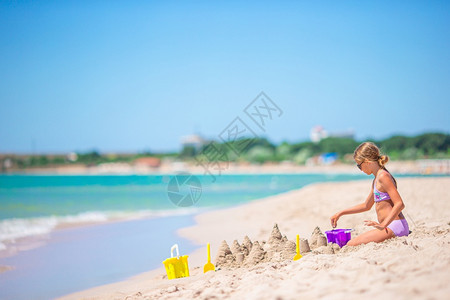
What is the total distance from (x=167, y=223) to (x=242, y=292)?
844 cm

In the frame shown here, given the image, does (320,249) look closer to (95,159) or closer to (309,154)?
(309,154)

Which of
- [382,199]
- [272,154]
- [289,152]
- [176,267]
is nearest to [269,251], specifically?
[176,267]

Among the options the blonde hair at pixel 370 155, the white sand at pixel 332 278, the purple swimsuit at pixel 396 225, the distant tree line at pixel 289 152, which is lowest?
the white sand at pixel 332 278

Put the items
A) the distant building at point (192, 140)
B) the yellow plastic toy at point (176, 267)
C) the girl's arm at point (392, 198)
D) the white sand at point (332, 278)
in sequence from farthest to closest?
the distant building at point (192, 140) → the yellow plastic toy at point (176, 267) → the girl's arm at point (392, 198) → the white sand at point (332, 278)

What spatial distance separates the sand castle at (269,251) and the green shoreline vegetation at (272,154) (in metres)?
53.5

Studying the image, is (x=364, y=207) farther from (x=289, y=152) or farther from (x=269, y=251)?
(x=289, y=152)

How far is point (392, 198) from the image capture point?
4.18 meters

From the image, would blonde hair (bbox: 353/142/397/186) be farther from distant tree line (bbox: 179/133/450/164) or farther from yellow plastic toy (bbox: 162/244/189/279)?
distant tree line (bbox: 179/133/450/164)

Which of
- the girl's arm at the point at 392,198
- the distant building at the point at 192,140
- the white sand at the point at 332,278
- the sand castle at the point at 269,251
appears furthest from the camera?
the distant building at the point at 192,140

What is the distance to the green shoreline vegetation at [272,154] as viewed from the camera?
6156 centimetres

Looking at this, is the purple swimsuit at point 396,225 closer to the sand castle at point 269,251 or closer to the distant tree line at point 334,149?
the sand castle at point 269,251

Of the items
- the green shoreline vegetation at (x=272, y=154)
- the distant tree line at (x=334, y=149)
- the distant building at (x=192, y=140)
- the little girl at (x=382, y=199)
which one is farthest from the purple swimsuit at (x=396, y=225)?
the distant building at (x=192, y=140)

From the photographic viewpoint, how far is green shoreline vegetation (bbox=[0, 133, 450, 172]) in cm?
6156

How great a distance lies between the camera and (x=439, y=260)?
3145 millimetres
